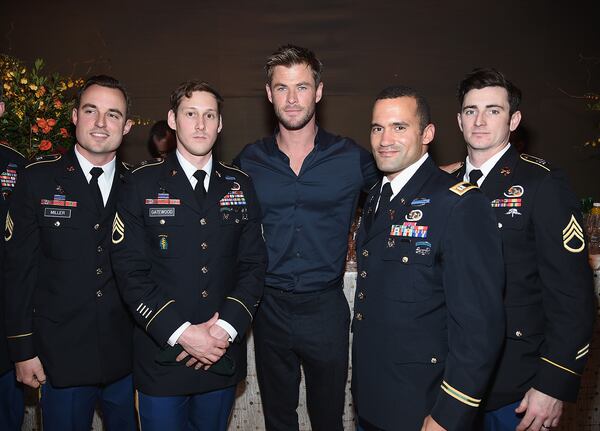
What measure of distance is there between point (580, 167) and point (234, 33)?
4.19 meters

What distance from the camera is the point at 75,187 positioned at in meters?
1.90

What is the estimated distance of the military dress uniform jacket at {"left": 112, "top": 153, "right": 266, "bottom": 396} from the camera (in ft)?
5.79

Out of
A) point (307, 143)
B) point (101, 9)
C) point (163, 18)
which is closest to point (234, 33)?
point (163, 18)

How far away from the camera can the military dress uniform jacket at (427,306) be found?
1310 mm

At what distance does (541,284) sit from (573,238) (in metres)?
0.20

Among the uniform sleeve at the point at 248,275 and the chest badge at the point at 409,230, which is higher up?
the chest badge at the point at 409,230

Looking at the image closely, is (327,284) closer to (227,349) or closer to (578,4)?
→ (227,349)

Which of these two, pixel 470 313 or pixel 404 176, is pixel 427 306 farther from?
pixel 404 176

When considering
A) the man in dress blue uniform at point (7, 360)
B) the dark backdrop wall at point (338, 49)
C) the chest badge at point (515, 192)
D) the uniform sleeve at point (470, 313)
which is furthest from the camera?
the dark backdrop wall at point (338, 49)

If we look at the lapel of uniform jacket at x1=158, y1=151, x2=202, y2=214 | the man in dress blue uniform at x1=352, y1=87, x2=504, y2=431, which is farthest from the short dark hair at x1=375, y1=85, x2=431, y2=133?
the lapel of uniform jacket at x1=158, y1=151, x2=202, y2=214

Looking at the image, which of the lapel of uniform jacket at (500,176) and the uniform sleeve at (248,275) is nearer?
the lapel of uniform jacket at (500,176)

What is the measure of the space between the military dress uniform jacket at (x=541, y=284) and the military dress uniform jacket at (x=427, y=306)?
316 millimetres

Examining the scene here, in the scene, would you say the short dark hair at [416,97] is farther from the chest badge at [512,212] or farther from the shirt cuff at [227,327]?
the shirt cuff at [227,327]

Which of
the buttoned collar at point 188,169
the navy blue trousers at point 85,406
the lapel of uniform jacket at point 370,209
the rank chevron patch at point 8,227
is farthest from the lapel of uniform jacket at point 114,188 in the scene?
the lapel of uniform jacket at point 370,209
